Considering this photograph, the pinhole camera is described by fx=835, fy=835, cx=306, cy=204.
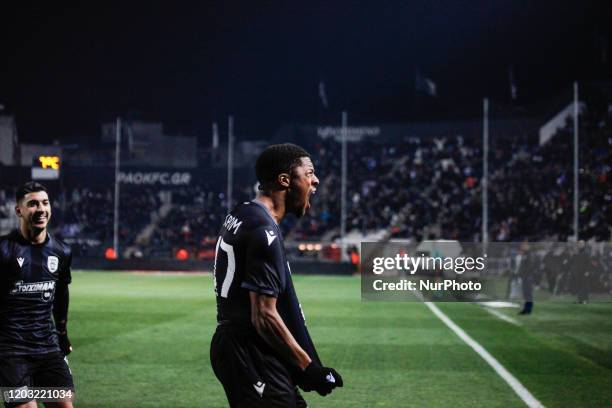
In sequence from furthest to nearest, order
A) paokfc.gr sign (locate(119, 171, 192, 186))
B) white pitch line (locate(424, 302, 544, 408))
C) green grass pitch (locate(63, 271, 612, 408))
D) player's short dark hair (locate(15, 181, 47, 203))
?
paokfc.gr sign (locate(119, 171, 192, 186))
green grass pitch (locate(63, 271, 612, 408))
white pitch line (locate(424, 302, 544, 408))
player's short dark hair (locate(15, 181, 47, 203))

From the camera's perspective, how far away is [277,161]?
459 centimetres

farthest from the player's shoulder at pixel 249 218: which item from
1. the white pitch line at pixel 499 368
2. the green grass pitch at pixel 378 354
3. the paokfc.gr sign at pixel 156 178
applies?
the paokfc.gr sign at pixel 156 178

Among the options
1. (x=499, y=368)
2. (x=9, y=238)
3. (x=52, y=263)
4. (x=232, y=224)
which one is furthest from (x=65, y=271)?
(x=499, y=368)

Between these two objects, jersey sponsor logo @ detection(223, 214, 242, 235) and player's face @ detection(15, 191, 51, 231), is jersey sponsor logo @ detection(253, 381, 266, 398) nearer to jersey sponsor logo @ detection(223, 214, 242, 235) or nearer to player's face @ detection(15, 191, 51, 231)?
jersey sponsor logo @ detection(223, 214, 242, 235)

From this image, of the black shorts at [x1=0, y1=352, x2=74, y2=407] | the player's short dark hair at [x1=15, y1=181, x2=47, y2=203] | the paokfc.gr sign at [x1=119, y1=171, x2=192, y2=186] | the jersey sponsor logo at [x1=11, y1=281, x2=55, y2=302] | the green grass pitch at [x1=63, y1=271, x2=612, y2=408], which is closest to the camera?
the black shorts at [x1=0, y1=352, x2=74, y2=407]

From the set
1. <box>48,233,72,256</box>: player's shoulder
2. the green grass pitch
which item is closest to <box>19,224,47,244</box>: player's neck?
<box>48,233,72,256</box>: player's shoulder

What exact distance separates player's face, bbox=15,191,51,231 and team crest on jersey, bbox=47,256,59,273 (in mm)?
275

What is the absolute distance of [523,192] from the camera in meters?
52.1

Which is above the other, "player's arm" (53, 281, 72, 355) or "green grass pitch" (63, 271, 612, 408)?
"player's arm" (53, 281, 72, 355)

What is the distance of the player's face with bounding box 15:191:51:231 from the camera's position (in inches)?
262

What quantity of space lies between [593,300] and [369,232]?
2765cm

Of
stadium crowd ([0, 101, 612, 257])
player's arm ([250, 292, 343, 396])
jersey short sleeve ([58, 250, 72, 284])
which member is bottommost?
player's arm ([250, 292, 343, 396])

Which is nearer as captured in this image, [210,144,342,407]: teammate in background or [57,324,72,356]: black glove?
[210,144,342,407]: teammate in background

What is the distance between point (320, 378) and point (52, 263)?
131 inches
